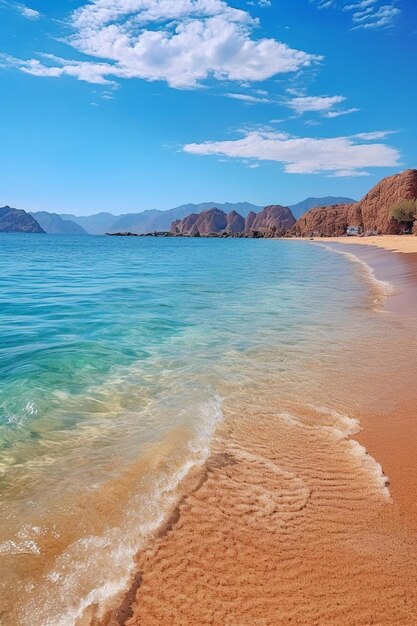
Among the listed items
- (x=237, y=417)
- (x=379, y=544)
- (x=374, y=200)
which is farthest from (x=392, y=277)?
(x=374, y=200)

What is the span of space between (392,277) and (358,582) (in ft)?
83.1

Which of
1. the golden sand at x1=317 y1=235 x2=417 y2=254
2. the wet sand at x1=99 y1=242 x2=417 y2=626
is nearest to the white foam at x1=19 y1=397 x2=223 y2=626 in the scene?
the wet sand at x1=99 y1=242 x2=417 y2=626

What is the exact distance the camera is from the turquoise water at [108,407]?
12.0ft

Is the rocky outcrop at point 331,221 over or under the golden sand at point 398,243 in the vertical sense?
over

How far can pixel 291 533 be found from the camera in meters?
3.96

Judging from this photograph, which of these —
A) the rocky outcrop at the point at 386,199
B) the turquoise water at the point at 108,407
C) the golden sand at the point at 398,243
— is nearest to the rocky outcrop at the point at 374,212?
the rocky outcrop at the point at 386,199

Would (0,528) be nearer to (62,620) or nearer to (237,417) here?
(62,620)

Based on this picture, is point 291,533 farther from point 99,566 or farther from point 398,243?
point 398,243

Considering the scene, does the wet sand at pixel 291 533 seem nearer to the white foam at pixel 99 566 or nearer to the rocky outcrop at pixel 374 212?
the white foam at pixel 99 566

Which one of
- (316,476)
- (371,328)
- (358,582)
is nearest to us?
(358,582)

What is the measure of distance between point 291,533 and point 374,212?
555ft

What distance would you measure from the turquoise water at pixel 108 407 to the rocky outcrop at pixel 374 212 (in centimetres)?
12942

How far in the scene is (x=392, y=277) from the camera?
85.2 feet

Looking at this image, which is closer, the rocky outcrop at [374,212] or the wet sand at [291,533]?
the wet sand at [291,533]
